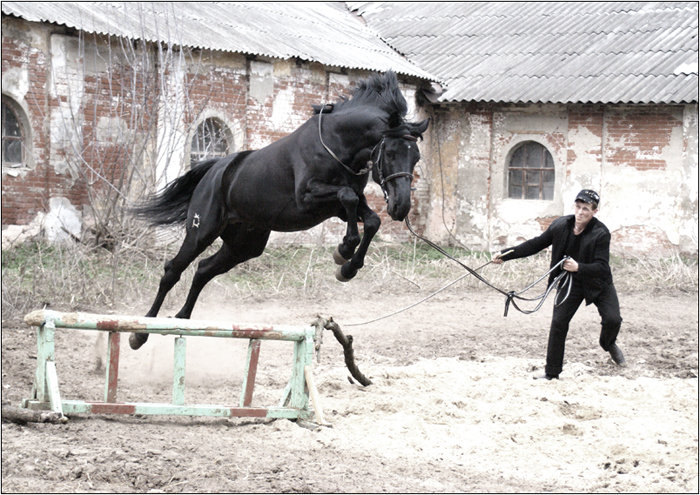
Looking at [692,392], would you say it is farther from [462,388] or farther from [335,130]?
[335,130]

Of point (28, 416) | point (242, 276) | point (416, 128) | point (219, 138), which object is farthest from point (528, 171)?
point (28, 416)

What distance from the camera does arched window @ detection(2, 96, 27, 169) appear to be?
13617 mm

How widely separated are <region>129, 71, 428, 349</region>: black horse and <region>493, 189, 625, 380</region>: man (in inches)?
69.3

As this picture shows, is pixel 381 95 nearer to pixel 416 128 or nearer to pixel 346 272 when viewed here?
pixel 416 128

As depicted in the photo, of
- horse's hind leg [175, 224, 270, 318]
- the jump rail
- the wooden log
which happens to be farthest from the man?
the jump rail

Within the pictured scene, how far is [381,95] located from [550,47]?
1425 cm

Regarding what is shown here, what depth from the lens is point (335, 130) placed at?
6.66 m

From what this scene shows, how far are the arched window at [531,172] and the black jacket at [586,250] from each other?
11.2 meters

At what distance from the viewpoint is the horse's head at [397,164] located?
6.10 m

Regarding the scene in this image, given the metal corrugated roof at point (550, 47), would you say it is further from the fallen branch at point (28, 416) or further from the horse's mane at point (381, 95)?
the fallen branch at point (28, 416)

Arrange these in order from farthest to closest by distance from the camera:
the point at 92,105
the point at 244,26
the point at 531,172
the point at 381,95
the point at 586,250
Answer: the point at 531,172 → the point at 244,26 → the point at 92,105 → the point at 586,250 → the point at 381,95

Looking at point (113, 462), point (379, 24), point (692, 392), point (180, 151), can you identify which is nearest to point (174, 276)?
point (113, 462)

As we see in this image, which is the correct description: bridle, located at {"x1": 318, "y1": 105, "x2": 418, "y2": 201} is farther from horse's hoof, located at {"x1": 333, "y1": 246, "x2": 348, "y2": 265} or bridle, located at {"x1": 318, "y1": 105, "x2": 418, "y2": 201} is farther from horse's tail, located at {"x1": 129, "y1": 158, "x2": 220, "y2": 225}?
horse's tail, located at {"x1": 129, "y1": 158, "x2": 220, "y2": 225}

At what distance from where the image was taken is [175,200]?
8.23 meters
